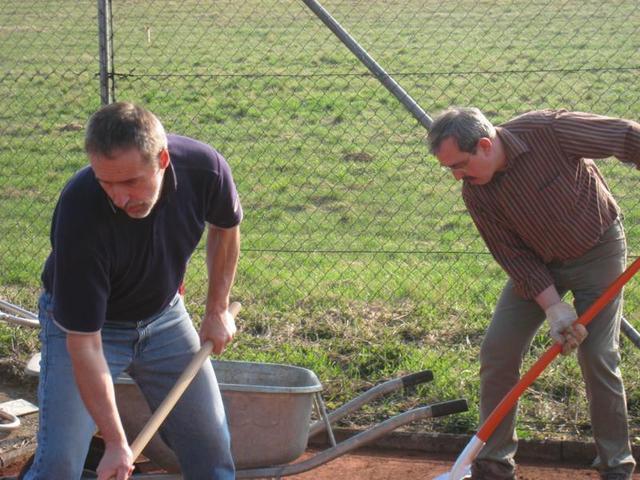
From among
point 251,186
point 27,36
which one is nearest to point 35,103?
point 27,36

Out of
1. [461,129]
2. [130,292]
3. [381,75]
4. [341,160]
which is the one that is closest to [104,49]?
[381,75]

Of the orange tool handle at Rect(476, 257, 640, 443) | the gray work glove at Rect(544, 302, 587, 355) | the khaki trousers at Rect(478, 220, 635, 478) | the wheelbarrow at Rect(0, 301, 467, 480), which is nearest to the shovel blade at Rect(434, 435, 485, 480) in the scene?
the orange tool handle at Rect(476, 257, 640, 443)

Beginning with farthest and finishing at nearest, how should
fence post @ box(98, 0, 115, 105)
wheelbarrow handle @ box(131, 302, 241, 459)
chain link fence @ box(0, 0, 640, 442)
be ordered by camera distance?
chain link fence @ box(0, 0, 640, 442)
fence post @ box(98, 0, 115, 105)
wheelbarrow handle @ box(131, 302, 241, 459)

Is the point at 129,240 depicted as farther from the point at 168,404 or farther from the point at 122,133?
the point at 168,404

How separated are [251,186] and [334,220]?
1.02 metres

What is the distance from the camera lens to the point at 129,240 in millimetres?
3182

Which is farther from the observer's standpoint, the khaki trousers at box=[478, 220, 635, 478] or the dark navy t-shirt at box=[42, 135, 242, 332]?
the khaki trousers at box=[478, 220, 635, 478]

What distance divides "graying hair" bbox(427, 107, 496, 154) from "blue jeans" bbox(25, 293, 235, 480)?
118cm

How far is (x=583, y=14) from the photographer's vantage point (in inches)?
533

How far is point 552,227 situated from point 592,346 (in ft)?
1.74

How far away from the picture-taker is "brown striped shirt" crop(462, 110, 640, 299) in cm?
408

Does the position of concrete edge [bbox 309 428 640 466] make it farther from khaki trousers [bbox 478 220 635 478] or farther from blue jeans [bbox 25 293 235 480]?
blue jeans [bbox 25 293 235 480]

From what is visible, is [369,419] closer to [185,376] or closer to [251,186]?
[185,376]

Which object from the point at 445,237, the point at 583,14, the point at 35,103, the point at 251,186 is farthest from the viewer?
the point at 583,14
